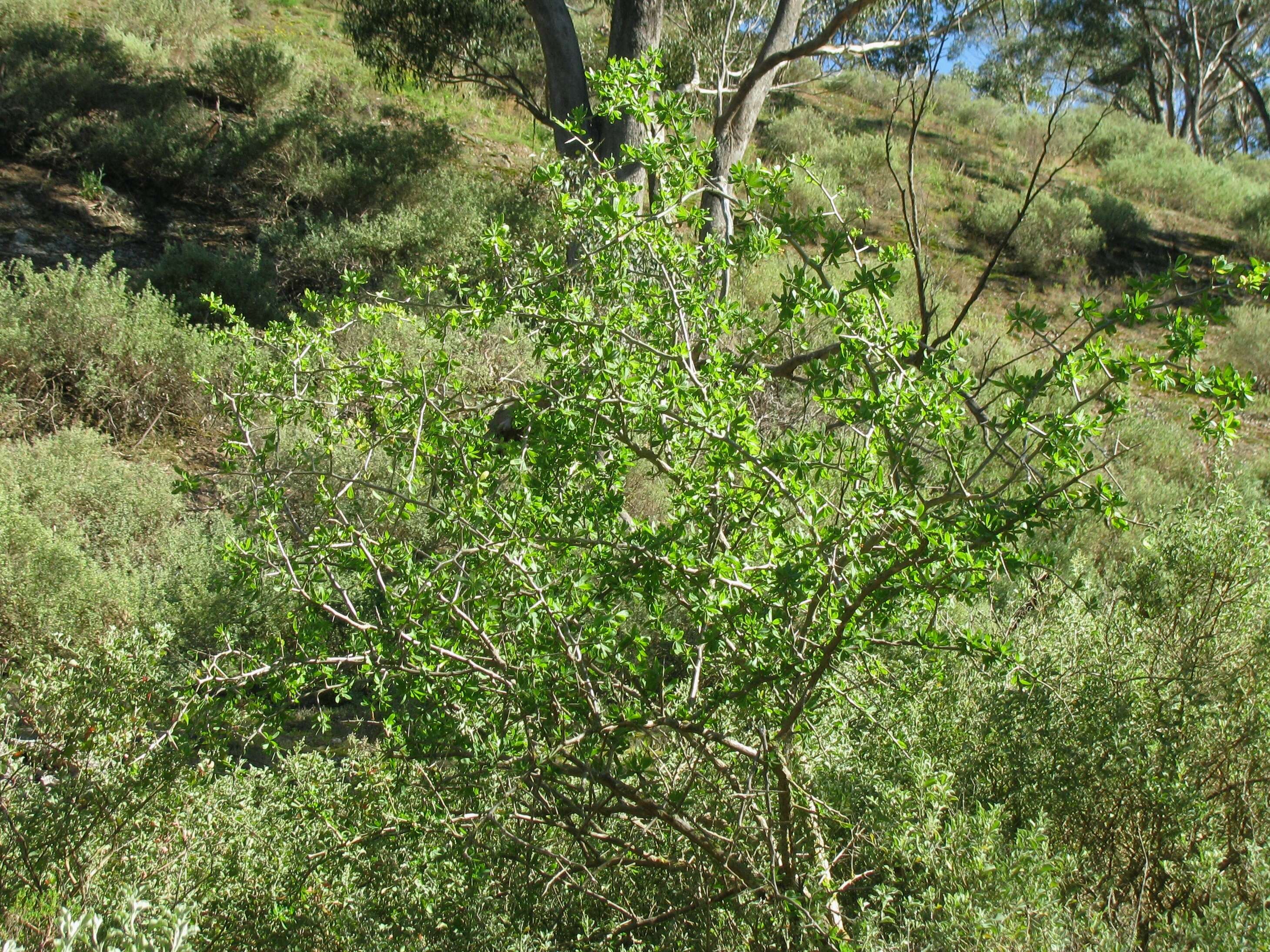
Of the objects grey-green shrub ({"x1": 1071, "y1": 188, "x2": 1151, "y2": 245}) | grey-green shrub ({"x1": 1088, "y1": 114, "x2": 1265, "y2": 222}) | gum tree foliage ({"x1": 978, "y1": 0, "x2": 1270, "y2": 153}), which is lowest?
grey-green shrub ({"x1": 1071, "y1": 188, "x2": 1151, "y2": 245})

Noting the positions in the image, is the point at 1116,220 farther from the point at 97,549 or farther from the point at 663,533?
the point at 663,533

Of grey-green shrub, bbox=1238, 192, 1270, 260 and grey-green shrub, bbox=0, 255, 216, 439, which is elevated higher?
grey-green shrub, bbox=1238, 192, 1270, 260

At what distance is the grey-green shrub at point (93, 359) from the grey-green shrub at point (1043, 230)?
396 inches

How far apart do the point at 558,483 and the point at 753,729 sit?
0.91 m

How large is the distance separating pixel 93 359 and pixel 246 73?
6.87 meters

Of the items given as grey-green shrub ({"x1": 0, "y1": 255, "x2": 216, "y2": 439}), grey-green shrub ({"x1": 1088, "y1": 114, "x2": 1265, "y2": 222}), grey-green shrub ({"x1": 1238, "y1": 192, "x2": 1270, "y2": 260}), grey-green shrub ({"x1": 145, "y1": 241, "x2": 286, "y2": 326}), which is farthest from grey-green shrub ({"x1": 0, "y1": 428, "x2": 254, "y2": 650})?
grey-green shrub ({"x1": 1088, "y1": 114, "x2": 1265, "y2": 222})

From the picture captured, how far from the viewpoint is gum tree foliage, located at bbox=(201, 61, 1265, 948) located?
7.03 ft

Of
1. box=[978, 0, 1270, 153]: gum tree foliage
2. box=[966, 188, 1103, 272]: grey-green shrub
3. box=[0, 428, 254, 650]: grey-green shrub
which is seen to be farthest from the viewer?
box=[978, 0, 1270, 153]: gum tree foliage

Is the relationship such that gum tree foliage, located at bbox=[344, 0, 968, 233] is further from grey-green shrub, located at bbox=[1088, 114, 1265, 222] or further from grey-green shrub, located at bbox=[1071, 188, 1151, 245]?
grey-green shrub, located at bbox=[1088, 114, 1265, 222]

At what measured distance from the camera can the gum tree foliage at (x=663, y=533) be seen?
7.03ft

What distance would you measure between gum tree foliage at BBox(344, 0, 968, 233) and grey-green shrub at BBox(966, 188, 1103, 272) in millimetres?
3011

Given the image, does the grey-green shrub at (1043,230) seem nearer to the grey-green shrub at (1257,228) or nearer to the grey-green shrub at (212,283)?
the grey-green shrub at (1257,228)

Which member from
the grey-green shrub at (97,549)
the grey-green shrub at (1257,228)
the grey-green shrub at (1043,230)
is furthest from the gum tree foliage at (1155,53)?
the grey-green shrub at (97,549)

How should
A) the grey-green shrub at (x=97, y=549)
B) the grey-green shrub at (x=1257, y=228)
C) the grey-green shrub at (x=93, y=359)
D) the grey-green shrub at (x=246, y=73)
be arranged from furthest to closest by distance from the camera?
the grey-green shrub at (x=1257, y=228) → the grey-green shrub at (x=246, y=73) → the grey-green shrub at (x=93, y=359) → the grey-green shrub at (x=97, y=549)
